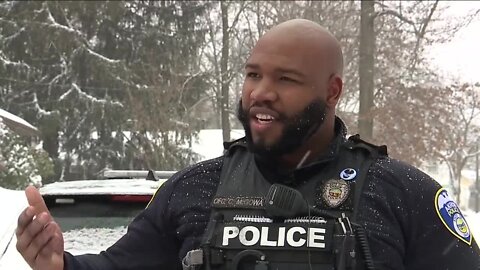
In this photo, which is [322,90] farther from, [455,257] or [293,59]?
[455,257]

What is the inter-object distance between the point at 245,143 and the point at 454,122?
59.8ft

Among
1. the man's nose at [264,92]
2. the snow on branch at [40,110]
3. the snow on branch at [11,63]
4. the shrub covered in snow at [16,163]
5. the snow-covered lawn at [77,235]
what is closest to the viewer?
the man's nose at [264,92]

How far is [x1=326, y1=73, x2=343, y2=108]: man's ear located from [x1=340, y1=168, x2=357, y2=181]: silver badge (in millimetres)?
182

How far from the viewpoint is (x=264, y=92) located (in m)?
1.69

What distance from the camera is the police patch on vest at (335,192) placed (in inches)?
64.9

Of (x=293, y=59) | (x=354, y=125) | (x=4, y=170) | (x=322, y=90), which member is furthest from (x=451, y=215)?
(x=354, y=125)

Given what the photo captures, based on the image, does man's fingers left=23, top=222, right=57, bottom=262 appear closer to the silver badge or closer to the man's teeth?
the man's teeth

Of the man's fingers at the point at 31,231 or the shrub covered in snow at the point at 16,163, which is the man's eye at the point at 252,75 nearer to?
the man's fingers at the point at 31,231

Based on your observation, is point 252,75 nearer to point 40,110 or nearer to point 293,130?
point 293,130

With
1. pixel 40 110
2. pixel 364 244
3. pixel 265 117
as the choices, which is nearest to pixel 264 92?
pixel 265 117

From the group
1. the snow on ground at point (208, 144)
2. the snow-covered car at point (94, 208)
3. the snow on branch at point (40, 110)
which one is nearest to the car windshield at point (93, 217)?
the snow-covered car at point (94, 208)

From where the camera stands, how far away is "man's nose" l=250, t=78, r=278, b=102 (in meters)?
1.68

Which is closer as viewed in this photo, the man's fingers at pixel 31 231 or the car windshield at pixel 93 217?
the man's fingers at pixel 31 231

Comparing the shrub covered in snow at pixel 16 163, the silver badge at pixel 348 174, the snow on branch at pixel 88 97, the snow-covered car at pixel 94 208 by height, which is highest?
the silver badge at pixel 348 174
